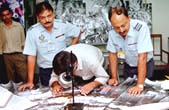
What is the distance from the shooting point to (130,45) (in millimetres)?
2363

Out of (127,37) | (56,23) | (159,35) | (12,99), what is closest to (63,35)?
(56,23)

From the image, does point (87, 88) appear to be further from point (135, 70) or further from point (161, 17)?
point (161, 17)

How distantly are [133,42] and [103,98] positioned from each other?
1.84ft

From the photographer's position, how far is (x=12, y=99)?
2033 mm

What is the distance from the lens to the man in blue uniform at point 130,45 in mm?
2109

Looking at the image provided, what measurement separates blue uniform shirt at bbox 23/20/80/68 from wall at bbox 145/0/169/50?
2.47 metres

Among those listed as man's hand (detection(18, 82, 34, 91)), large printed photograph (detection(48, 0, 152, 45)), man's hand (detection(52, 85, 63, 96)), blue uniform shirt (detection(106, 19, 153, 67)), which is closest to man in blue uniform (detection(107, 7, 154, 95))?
blue uniform shirt (detection(106, 19, 153, 67))

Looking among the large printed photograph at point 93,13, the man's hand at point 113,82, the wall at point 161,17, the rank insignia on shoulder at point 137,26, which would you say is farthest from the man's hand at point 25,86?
the wall at point 161,17

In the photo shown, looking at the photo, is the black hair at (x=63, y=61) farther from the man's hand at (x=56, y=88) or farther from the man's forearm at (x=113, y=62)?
the man's forearm at (x=113, y=62)

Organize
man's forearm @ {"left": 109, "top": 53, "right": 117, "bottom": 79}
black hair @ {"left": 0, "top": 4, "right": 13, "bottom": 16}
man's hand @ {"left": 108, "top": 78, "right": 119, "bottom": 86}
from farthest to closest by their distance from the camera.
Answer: black hair @ {"left": 0, "top": 4, "right": 13, "bottom": 16}, man's forearm @ {"left": 109, "top": 53, "right": 117, "bottom": 79}, man's hand @ {"left": 108, "top": 78, "right": 119, "bottom": 86}

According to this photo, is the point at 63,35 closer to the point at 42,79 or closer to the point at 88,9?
the point at 42,79

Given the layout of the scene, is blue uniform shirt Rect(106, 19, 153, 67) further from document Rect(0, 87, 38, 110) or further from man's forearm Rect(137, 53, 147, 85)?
document Rect(0, 87, 38, 110)

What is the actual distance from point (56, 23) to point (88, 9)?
2054 millimetres

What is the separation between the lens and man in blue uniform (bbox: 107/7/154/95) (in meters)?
2.11
